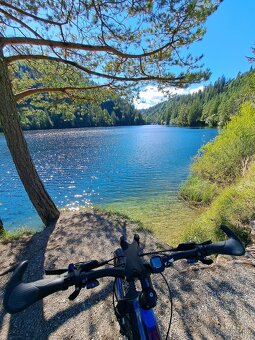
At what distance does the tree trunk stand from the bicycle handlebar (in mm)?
4124

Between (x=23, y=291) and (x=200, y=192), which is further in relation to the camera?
(x=200, y=192)

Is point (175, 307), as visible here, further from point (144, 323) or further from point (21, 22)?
point (21, 22)

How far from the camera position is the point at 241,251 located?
1.49 meters

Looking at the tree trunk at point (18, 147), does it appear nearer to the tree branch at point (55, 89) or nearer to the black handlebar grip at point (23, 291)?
the tree branch at point (55, 89)

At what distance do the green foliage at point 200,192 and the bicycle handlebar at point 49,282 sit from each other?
8915mm

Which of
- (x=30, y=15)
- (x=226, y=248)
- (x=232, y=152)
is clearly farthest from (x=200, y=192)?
(x=30, y=15)

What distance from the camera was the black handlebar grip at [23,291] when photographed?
3.39 ft

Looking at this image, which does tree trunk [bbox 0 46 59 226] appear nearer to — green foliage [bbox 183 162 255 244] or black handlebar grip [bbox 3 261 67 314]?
green foliage [bbox 183 162 255 244]

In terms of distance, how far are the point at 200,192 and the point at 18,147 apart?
8652 mm

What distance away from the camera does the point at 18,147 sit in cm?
473

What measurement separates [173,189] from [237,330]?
423 inches

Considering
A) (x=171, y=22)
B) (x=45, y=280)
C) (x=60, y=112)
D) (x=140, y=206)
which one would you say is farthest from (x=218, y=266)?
(x=140, y=206)

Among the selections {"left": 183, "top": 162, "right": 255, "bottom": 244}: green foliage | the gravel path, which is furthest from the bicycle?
{"left": 183, "top": 162, "right": 255, "bottom": 244}: green foliage

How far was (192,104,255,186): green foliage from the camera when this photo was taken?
10.5 meters
